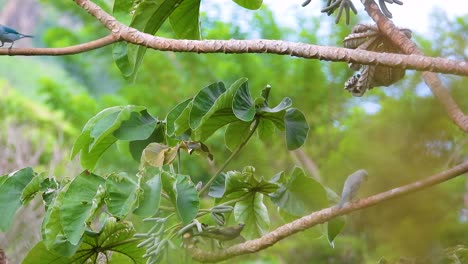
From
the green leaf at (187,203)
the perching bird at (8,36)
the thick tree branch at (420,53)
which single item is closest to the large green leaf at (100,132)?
the green leaf at (187,203)

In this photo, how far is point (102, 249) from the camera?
677mm

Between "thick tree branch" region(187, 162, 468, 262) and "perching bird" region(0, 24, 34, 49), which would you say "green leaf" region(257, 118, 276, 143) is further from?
"perching bird" region(0, 24, 34, 49)

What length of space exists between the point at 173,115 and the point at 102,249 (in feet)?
0.44

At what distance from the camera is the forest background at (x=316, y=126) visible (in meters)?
0.43

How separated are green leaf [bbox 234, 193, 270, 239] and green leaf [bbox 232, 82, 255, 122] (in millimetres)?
111

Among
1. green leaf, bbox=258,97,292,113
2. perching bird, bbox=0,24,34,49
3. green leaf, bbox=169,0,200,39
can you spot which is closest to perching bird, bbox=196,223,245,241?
green leaf, bbox=258,97,292,113

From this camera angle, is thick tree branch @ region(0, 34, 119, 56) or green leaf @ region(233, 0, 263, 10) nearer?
thick tree branch @ region(0, 34, 119, 56)

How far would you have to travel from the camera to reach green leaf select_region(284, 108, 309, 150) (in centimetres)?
67

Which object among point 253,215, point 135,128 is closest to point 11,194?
point 135,128

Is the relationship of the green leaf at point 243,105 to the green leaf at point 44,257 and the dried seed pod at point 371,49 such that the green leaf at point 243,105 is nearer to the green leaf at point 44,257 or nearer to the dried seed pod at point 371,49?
the dried seed pod at point 371,49

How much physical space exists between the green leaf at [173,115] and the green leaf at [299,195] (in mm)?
109

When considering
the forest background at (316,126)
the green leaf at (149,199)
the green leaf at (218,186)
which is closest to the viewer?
the forest background at (316,126)

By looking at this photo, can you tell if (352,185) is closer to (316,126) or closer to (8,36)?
(8,36)

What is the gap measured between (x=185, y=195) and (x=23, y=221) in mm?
1674
